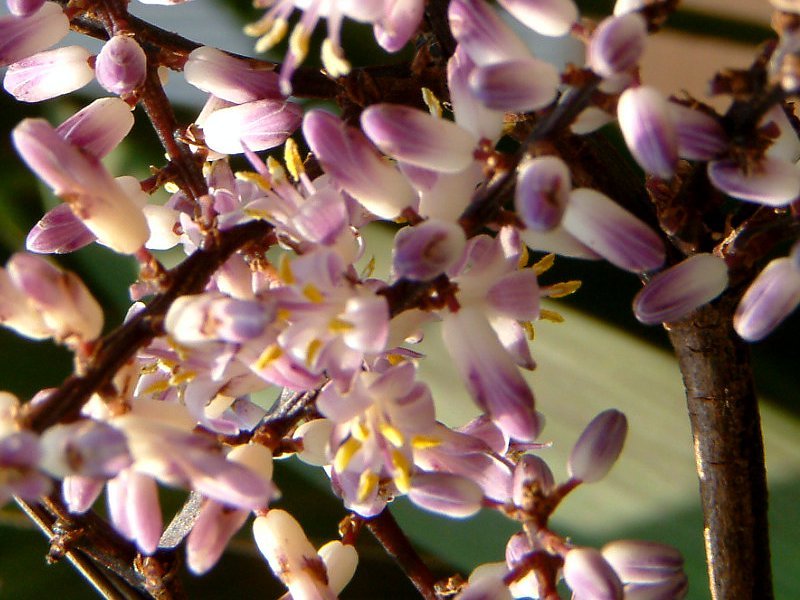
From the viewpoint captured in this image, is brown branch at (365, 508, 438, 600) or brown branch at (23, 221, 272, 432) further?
brown branch at (365, 508, 438, 600)

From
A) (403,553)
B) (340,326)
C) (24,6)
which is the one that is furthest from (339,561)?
(24,6)

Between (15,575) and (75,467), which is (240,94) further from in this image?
(15,575)

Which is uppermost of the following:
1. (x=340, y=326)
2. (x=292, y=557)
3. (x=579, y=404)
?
(x=340, y=326)

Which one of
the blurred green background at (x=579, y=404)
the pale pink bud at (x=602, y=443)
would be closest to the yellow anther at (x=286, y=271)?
the pale pink bud at (x=602, y=443)

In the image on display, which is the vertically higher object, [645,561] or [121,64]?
[121,64]

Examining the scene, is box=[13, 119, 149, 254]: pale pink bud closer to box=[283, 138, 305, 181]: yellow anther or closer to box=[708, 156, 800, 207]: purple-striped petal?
box=[283, 138, 305, 181]: yellow anther

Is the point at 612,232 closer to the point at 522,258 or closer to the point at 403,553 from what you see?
the point at 522,258

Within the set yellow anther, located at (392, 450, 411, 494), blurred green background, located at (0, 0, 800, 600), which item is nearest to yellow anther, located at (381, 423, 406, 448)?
yellow anther, located at (392, 450, 411, 494)

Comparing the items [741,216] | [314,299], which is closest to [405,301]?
[314,299]
